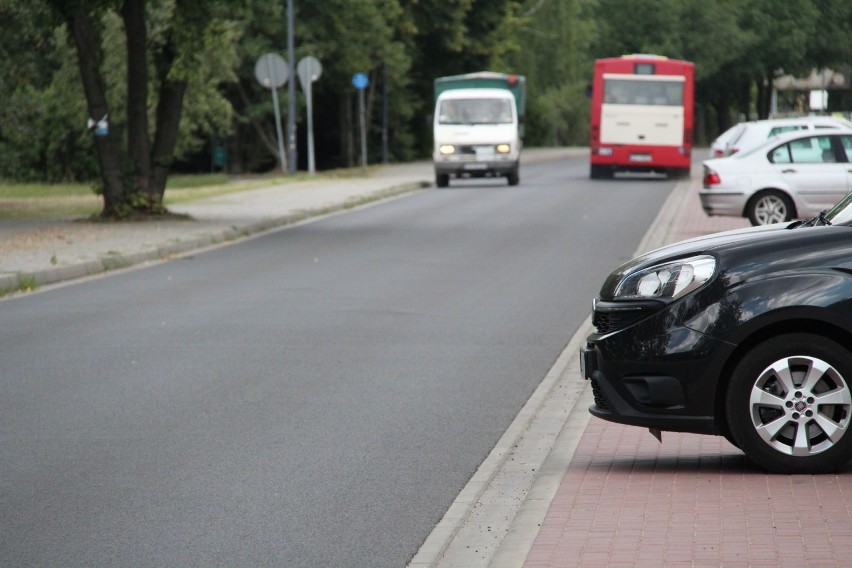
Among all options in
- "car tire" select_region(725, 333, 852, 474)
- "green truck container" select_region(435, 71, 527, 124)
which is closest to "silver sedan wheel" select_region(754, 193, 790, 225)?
"car tire" select_region(725, 333, 852, 474)

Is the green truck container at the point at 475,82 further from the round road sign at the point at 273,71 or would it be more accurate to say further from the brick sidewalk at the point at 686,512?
the brick sidewalk at the point at 686,512

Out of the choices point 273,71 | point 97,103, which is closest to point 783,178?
point 97,103

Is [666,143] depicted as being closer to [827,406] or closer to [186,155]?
[186,155]

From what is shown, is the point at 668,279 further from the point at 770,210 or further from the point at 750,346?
the point at 770,210

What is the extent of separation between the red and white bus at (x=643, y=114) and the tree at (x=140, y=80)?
17.1 m

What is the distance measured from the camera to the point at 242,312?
47.4 feet

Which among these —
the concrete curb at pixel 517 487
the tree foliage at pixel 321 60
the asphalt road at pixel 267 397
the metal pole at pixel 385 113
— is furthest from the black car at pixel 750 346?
the metal pole at pixel 385 113

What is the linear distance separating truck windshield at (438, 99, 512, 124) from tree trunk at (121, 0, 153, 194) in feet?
50.3

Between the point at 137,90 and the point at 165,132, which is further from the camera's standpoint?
the point at 165,132

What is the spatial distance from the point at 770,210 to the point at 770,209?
0.01m

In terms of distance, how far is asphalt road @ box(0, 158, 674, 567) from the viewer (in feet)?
21.3

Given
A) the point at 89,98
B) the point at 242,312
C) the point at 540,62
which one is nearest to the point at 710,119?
the point at 540,62

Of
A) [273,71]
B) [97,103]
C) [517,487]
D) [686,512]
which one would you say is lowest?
[517,487]

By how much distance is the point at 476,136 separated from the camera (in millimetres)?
40500
